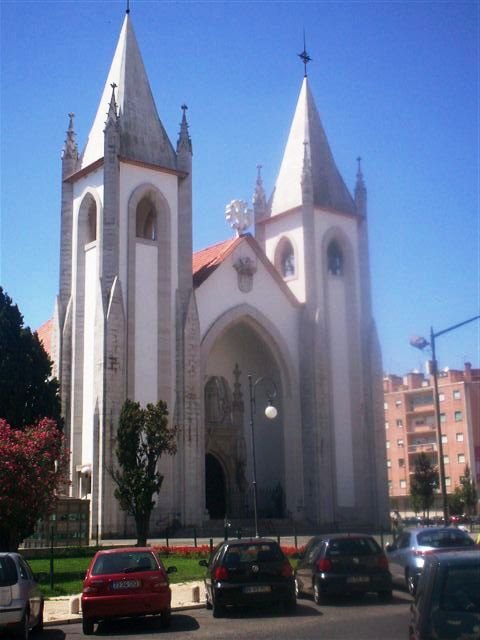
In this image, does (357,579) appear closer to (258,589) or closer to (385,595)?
(385,595)

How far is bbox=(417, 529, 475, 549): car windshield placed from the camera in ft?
55.3

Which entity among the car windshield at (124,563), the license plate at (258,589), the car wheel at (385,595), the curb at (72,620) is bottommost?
the curb at (72,620)

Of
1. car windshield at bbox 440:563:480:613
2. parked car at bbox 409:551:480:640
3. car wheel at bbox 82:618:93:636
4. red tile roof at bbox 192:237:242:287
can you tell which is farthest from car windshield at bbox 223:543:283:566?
red tile roof at bbox 192:237:242:287

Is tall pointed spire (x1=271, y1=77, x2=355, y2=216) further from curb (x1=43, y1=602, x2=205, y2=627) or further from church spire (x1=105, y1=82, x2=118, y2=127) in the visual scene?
curb (x1=43, y1=602, x2=205, y2=627)

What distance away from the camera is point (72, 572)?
74.5 feet

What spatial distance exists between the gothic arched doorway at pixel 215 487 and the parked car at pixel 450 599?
35.9 meters

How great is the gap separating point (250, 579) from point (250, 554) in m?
0.41

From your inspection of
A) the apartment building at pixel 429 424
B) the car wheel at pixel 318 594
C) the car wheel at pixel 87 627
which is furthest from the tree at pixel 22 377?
the apartment building at pixel 429 424

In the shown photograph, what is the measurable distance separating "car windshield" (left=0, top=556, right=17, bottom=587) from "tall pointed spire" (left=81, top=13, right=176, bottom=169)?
28.8m

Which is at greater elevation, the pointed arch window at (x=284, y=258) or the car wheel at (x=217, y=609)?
the pointed arch window at (x=284, y=258)

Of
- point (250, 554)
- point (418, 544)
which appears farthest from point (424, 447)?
point (250, 554)

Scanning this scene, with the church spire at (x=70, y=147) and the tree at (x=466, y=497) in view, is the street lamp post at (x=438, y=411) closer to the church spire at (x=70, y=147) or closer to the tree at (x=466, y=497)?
the church spire at (x=70, y=147)

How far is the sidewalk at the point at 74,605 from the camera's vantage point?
1579 cm

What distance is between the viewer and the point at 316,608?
50.4 ft
